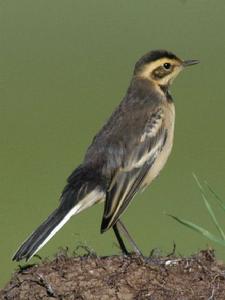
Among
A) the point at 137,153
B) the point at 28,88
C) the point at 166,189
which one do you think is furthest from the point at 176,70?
the point at 28,88

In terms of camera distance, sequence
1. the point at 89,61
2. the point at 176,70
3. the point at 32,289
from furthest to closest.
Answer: the point at 89,61 → the point at 176,70 → the point at 32,289

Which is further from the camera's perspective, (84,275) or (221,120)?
(221,120)

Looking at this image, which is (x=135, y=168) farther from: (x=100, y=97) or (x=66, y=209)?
(x=100, y=97)

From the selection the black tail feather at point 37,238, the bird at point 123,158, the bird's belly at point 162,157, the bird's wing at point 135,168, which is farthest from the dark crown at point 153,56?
the black tail feather at point 37,238

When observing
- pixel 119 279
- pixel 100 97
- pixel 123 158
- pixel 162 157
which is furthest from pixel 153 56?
pixel 100 97

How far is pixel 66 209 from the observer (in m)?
9.34

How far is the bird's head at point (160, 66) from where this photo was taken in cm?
1074

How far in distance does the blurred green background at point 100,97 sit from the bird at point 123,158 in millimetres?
396

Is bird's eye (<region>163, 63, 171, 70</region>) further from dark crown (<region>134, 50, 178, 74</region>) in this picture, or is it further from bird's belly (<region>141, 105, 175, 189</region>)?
bird's belly (<region>141, 105, 175, 189</region>)

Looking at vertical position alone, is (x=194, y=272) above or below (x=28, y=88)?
below

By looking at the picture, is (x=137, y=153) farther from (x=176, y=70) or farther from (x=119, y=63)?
(x=119, y=63)

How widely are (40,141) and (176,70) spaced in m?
6.59

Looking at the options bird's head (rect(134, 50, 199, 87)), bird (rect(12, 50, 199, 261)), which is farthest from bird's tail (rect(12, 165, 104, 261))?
bird's head (rect(134, 50, 199, 87))

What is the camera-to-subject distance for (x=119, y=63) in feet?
70.3
